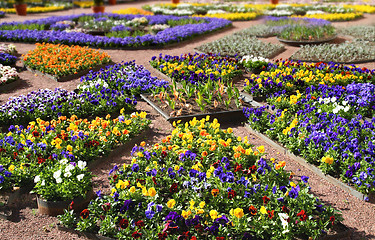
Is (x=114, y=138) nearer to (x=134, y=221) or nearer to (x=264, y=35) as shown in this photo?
(x=134, y=221)

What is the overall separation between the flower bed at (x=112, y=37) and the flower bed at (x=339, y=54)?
201 inches

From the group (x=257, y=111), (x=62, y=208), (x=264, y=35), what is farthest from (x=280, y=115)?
(x=264, y=35)

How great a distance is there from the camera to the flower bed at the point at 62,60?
10.2 m

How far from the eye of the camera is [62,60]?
11.0 meters

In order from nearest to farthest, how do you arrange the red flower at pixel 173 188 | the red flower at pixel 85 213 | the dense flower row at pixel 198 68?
the red flower at pixel 85 213
the red flower at pixel 173 188
the dense flower row at pixel 198 68

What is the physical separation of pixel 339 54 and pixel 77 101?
8.19 metres

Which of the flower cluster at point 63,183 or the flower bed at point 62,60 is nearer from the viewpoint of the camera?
the flower cluster at point 63,183

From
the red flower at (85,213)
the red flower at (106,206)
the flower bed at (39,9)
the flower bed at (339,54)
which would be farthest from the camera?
the flower bed at (39,9)

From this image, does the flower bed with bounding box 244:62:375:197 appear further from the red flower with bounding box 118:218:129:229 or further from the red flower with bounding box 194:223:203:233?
the red flower with bounding box 118:218:129:229

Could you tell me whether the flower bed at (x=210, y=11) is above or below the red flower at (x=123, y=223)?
below

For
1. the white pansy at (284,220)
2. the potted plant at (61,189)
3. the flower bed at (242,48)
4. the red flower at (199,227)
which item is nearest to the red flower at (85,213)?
the potted plant at (61,189)

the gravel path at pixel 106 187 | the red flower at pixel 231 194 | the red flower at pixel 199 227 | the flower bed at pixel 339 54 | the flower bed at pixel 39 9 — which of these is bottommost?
the flower bed at pixel 39 9

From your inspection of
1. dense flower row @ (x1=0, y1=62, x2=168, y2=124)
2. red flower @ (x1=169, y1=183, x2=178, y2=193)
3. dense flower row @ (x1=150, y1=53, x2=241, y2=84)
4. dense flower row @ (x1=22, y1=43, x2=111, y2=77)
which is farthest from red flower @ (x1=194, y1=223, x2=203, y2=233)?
dense flower row @ (x1=22, y1=43, x2=111, y2=77)

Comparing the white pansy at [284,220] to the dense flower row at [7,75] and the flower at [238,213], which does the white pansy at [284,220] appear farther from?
the dense flower row at [7,75]
